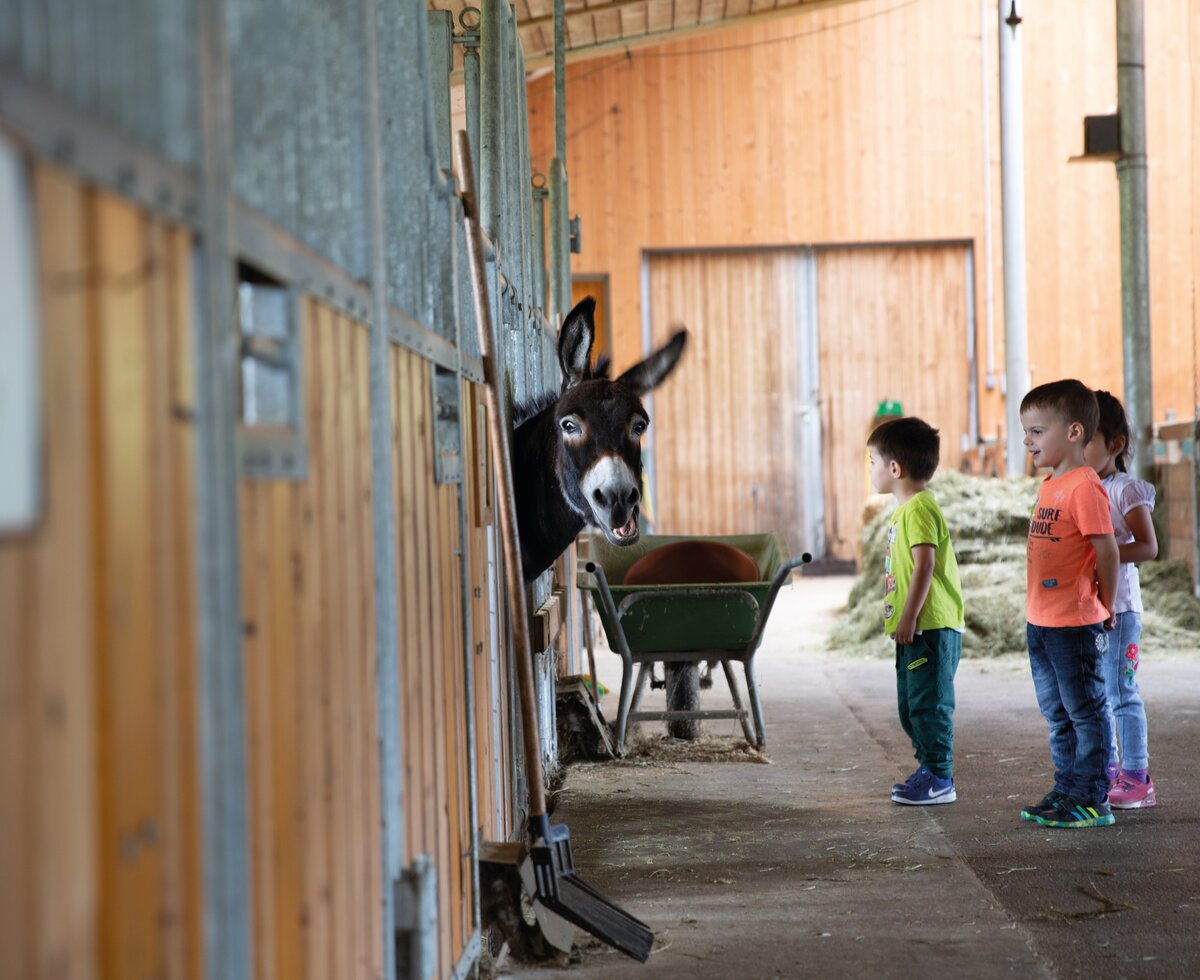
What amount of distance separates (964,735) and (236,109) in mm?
5661

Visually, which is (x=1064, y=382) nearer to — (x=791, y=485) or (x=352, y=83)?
(x=352, y=83)

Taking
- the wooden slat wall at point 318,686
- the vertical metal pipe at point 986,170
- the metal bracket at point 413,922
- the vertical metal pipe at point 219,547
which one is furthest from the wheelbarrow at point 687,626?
the vertical metal pipe at point 986,170

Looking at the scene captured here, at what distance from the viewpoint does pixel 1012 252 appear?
14023 mm

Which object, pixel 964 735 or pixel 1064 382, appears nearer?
pixel 1064 382

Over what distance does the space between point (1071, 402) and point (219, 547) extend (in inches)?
149

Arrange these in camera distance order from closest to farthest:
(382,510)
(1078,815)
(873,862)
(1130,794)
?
(382,510)
(873,862)
(1078,815)
(1130,794)

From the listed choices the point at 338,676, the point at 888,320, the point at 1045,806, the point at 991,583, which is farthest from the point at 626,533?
the point at 888,320

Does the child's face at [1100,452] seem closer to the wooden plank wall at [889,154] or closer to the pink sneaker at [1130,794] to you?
the pink sneaker at [1130,794]

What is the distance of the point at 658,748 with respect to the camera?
6273mm

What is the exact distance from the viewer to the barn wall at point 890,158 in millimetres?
17047

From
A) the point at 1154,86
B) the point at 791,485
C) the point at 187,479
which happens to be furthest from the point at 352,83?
the point at 1154,86

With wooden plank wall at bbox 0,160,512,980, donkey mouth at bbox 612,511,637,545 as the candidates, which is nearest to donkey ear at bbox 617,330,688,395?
donkey mouth at bbox 612,511,637,545

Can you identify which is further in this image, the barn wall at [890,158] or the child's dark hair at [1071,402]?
the barn wall at [890,158]

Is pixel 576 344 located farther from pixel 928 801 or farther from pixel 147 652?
pixel 147 652
